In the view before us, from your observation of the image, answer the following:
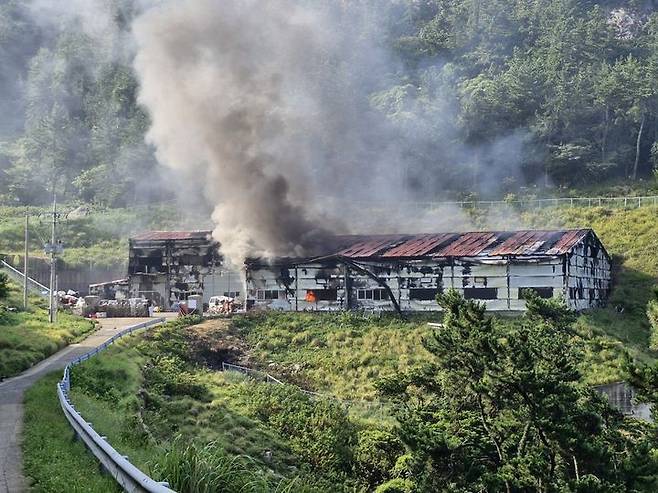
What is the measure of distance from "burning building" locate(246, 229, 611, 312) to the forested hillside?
103 ft

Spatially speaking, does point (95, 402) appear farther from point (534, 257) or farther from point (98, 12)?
point (98, 12)

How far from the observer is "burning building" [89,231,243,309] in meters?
57.6

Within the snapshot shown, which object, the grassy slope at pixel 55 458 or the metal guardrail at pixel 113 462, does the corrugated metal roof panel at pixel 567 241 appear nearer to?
the grassy slope at pixel 55 458

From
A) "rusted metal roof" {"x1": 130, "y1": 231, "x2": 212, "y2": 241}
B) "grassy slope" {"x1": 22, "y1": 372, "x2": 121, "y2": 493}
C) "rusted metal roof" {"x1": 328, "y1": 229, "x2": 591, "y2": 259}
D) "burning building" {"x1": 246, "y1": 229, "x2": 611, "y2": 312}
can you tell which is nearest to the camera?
"grassy slope" {"x1": 22, "y1": 372, "x2": 121, "y2": 493}

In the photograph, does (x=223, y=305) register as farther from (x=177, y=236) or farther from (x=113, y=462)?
(x=113, y=462)

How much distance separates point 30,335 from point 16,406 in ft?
53.8

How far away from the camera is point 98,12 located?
13750 centimetres

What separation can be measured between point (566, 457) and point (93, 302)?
40830 millimetres

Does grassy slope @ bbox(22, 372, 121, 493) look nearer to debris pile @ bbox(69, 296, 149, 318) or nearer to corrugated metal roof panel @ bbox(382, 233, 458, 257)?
corrugated metal roof panel @ bbox(382, 233, 458, 257)

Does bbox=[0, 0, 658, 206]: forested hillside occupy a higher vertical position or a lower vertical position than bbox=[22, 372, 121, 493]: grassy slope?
higher

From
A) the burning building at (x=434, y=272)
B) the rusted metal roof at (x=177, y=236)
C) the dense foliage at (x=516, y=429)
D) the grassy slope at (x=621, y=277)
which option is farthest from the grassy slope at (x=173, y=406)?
the rusted metal roof at (x=177, y=236)

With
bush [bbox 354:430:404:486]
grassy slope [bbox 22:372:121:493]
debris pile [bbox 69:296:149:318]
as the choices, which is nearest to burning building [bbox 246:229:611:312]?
debris pile [bbox 69:296:149:318]

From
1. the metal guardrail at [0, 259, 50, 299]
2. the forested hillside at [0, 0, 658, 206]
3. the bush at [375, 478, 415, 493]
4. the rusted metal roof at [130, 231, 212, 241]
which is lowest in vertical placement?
the bush at [375, 478, 415, 493]

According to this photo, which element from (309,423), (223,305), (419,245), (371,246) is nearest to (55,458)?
(309,423)
